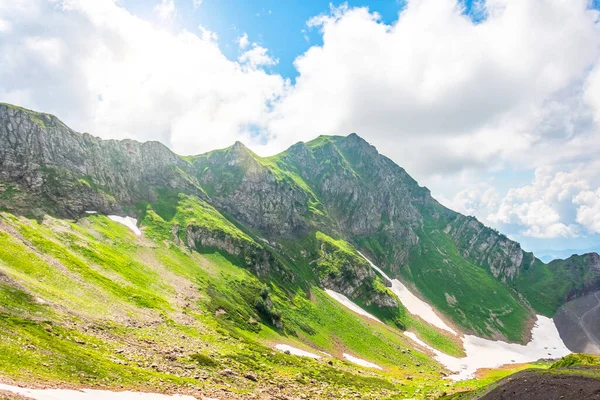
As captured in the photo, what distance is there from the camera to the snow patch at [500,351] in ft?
381

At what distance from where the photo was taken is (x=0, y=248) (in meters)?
60.8

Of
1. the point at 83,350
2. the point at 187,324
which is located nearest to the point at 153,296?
the point at 187,324

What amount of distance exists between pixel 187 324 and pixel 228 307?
963 inches

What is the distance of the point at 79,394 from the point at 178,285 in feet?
222

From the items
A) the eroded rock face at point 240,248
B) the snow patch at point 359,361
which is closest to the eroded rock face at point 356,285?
the eroded rock face at point 240,248

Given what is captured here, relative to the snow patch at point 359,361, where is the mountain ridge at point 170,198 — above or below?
above

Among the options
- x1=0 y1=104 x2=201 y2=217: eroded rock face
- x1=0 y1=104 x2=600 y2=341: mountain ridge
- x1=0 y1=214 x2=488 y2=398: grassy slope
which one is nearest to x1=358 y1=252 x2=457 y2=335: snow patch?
x1=0 y1=104 x2=600 y2=341: mountain ridge

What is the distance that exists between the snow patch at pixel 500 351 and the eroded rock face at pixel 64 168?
138 meters

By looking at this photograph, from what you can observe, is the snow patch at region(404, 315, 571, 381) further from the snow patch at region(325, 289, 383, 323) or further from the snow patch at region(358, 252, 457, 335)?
the snow patch at region(325, 289, 383, 323)

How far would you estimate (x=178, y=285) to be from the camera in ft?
296

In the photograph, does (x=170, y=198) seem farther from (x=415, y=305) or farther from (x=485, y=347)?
(x=485, y=347)

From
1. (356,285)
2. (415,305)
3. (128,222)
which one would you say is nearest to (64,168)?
(128,222)

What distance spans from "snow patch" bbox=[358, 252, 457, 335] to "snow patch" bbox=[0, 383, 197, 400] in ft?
501

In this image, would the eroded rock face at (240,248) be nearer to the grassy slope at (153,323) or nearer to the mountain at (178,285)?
the mountain at (178,285)
